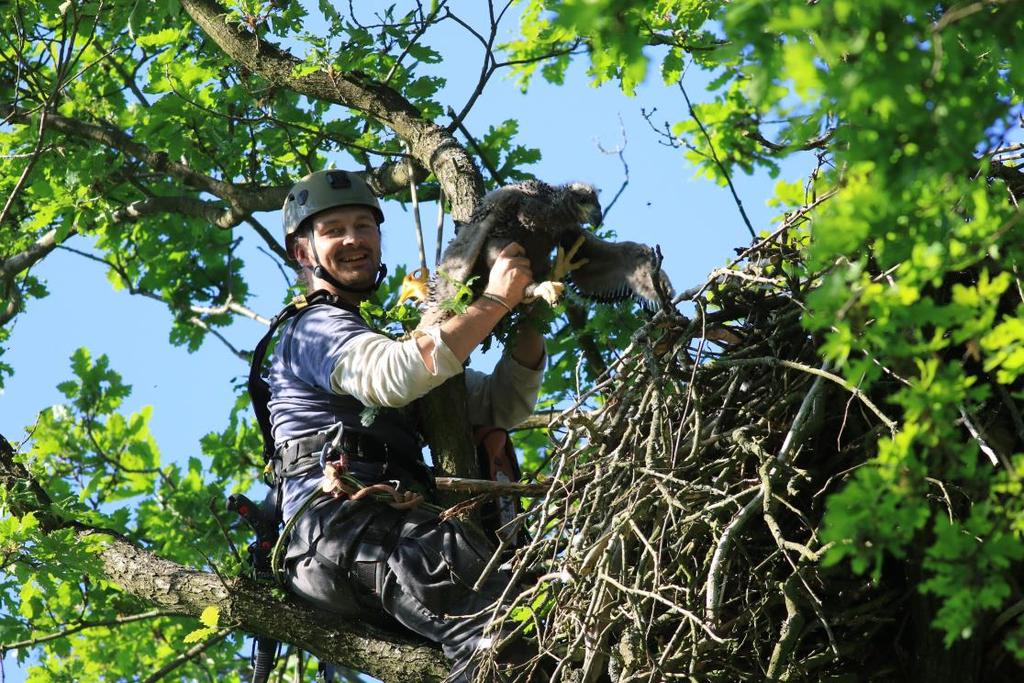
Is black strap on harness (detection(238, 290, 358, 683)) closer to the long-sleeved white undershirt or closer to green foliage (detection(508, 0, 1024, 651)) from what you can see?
the long-sleeved white undershirt

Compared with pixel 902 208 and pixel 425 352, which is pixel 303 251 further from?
pixel 902 208

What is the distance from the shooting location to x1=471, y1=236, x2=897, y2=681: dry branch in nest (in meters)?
3.85

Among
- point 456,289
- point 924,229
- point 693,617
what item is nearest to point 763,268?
point 456,289

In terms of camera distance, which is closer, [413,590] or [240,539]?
[413,590]

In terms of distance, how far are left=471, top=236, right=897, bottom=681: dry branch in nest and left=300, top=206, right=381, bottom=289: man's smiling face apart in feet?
4.08

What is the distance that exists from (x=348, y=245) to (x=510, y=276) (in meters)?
0.99

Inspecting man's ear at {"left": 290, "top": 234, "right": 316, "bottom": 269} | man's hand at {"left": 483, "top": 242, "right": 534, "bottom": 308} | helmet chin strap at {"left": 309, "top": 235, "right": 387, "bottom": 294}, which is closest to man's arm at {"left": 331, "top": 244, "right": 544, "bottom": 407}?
man's hand at {"left": 483, "top": 242, "right": 534, "bottom": 308}

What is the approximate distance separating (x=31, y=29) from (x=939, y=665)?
5.10m

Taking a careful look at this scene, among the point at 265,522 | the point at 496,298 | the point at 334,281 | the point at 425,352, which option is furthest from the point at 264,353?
the point at 496,298

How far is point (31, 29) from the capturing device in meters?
6.84

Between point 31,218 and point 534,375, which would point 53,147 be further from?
point 534,375

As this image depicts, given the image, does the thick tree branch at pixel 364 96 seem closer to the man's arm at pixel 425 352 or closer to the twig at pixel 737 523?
the man's arm at pixel 425 352

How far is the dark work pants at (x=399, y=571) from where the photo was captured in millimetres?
4254

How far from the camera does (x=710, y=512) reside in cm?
387
